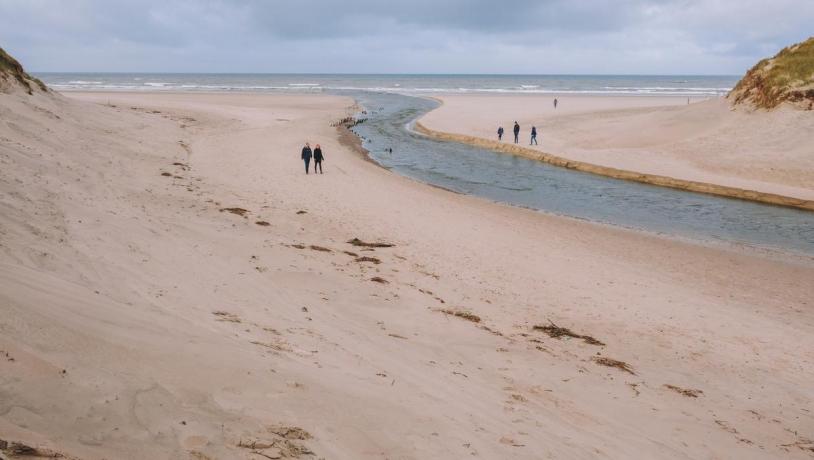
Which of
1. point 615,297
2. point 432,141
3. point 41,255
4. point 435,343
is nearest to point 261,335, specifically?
point 435,343

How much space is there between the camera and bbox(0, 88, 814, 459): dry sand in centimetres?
455

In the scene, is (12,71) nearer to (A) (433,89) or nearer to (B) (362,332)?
(B) (362,332)

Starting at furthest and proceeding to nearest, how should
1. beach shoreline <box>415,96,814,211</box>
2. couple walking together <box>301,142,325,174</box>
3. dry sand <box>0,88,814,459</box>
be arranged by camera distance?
beach shoreline <box>415,96,814,211</box> → couple walking together <box>301,142,325,174</box> → dry sand <box>0,88,814,459</box>

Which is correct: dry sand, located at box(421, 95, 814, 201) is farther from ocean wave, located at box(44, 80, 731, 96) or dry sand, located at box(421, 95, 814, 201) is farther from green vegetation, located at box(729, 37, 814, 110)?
ocean wave, located at box(44, 80, 731, 96)

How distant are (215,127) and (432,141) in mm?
16630

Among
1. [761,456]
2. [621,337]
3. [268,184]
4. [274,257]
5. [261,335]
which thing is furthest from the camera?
[268,184]

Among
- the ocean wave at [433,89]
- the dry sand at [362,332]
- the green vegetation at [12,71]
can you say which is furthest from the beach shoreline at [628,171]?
the ocean wave at [433,89]

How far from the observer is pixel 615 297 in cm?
1147

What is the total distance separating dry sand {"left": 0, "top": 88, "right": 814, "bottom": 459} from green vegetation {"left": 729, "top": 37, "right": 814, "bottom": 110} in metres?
21.7

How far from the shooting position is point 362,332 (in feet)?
25.7

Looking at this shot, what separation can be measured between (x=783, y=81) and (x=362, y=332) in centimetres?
3583

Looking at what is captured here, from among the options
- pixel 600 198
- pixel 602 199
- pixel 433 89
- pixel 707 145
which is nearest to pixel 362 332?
pixel 602 199

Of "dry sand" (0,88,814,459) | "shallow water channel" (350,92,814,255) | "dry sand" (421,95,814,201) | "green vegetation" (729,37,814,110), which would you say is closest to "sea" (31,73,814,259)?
"shallow water channel" (350,92,814,255)

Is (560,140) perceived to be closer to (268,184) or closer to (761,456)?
(268,184)
